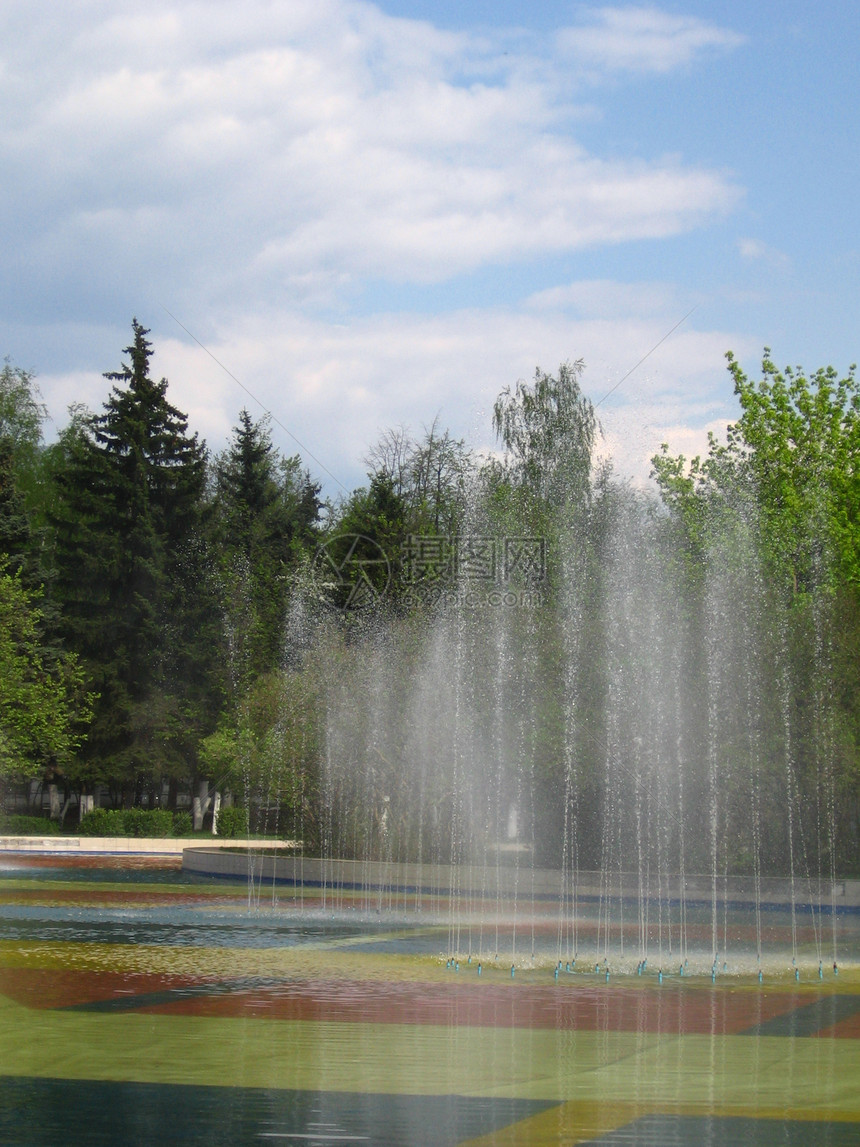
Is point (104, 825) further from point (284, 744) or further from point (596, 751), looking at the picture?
point (596, 751)

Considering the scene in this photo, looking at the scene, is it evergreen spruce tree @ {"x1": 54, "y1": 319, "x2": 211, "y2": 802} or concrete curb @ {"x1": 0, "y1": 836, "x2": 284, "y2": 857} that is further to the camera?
evergreen spruce tree @ {"x1": 54, "y1": 319, "x2": 211, "y2": 802}

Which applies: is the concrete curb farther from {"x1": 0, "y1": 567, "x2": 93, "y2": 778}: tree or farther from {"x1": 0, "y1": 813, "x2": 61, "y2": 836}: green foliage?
{"x1": 0, "y1": 813, "x2": 61, "y2": 836}: green foliage

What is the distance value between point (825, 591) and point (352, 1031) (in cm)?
2344

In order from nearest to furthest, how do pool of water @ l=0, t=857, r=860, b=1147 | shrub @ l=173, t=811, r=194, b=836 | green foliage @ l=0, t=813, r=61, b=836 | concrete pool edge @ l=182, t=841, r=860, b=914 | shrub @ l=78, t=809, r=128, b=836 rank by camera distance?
pool of water @ l=0, t=857, r=860, b=1147 < concrete pool edge @ l=182, t=841, r=860, b=914 < shrub @ l=78, t=809, r=128, b=836 < green foliage @ l=0, t=813, r=61, b=836 < shrub @ l=173, t=811, r=194, b=836

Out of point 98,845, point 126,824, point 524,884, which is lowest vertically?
point 98,845

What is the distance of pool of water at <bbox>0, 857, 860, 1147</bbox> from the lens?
23.1 feet

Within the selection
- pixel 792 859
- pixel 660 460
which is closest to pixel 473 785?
pixel 792 859

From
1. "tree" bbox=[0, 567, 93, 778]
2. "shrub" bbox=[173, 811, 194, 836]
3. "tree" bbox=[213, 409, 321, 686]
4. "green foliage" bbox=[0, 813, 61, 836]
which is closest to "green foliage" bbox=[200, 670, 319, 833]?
"shrub" bbox=[173, 811, 194, 836]

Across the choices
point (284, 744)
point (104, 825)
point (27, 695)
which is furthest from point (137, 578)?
point (284, 744)

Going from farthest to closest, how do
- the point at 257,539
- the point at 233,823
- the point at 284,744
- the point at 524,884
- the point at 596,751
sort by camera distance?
the point at 257,539 < the point at 233,823 < the point at 284,744 < the point at 596,751 < the point at 524,884

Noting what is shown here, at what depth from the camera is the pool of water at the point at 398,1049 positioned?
278 inches

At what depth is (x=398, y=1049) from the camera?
30.7ft

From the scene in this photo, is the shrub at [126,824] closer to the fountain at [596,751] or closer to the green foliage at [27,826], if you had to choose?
the green foliage at [27,826]

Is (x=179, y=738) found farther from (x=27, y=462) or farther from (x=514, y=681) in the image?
(x=514, y=681)
